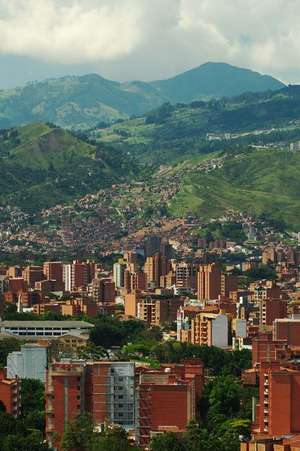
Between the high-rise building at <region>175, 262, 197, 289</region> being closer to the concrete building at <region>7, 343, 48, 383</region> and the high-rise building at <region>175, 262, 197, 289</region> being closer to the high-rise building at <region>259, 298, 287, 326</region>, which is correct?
the high-rise building at <region>259, 298, 287, 326</region>

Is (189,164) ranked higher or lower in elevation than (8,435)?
higher

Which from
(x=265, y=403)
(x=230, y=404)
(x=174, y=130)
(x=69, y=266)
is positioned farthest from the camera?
(x=174, y=130)

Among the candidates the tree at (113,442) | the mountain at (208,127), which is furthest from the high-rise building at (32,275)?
the mountain at (208,127)

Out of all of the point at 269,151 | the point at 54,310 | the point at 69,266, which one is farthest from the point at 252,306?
the point at 269,151

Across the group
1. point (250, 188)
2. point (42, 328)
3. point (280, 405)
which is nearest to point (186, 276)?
point (42, 328)

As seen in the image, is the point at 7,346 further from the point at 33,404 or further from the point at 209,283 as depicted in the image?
the point at 209,283

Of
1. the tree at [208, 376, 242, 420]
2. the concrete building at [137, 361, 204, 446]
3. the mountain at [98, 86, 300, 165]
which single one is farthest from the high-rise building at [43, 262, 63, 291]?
the mountain at [98, 86, 300, 165]

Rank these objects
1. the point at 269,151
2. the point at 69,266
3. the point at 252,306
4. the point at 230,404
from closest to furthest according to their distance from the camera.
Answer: the point at 230,404 → the point at 252,306 → the point at 69,266 → the point at 269,151

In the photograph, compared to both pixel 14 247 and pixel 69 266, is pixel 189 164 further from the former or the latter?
pixel 69 266
